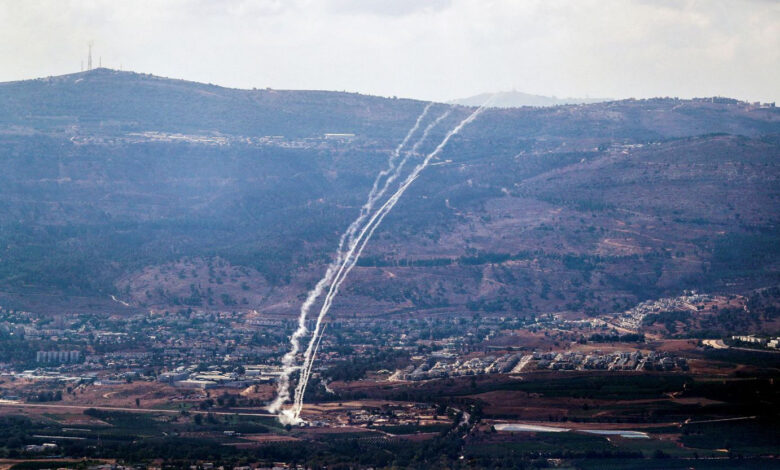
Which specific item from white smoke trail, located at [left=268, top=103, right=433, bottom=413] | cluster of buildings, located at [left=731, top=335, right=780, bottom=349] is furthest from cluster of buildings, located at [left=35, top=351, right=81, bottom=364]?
cluster of buildings, located at [left=731, top=335, right=780, bottom=349]

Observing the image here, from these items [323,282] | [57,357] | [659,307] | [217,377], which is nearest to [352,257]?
[323,282]

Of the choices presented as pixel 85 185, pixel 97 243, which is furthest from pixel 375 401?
pixel 85 185

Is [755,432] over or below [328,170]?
below

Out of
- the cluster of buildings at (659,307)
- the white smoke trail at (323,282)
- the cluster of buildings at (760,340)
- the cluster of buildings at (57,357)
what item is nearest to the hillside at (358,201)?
the white smoke trail at (323,282)

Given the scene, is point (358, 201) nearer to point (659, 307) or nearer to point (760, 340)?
point (659, 307)

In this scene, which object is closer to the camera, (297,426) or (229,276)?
(297,426)

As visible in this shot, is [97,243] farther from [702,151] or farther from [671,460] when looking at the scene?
[671,460]
